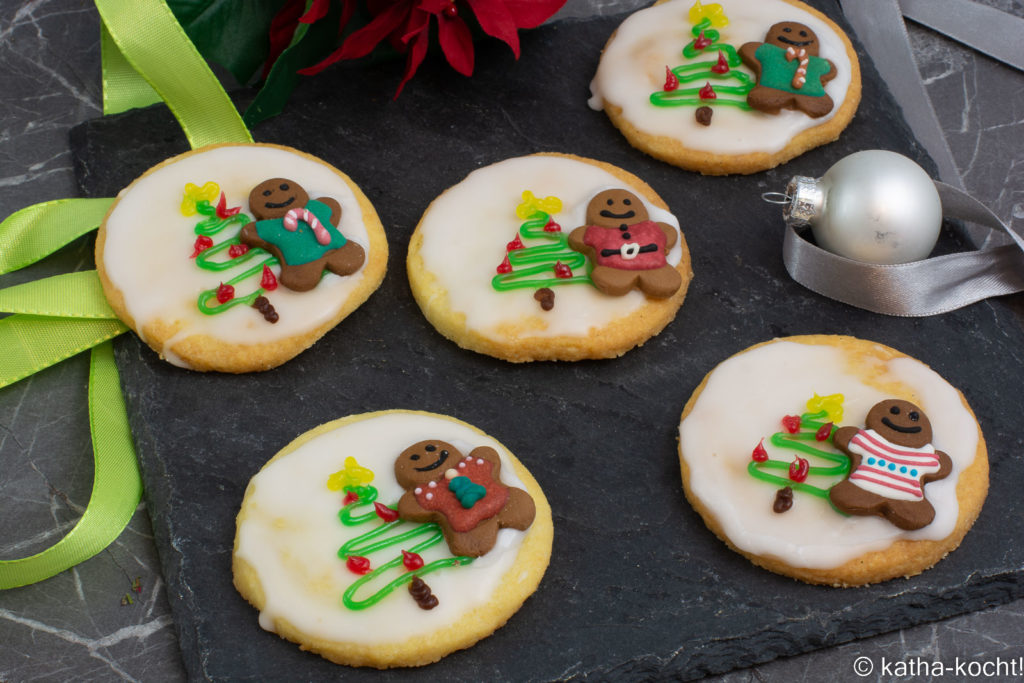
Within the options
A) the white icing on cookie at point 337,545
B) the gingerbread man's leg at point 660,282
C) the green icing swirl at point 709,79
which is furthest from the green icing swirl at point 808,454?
the green icing swirl at point 709,79

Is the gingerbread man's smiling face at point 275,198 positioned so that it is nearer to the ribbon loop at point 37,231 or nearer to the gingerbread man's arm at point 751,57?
the ribbon loop at point 37,231

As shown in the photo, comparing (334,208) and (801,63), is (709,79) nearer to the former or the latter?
(801,63)

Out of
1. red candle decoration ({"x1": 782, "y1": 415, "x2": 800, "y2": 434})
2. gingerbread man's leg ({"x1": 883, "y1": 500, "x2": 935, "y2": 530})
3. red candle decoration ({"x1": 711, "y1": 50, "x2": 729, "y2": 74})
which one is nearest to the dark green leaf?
red candle decoration ({"x1": 711, "y1": 50, "x2": 729, "y2": 74})

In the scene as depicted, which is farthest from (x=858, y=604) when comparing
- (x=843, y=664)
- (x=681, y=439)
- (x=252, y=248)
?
(x=252, y=248)

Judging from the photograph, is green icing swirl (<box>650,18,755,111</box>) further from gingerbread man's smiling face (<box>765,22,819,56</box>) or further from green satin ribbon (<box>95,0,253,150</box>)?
green satin ribbon (<box>95,0,253,150</box>)

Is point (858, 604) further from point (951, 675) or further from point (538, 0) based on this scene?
point (538, 0)
